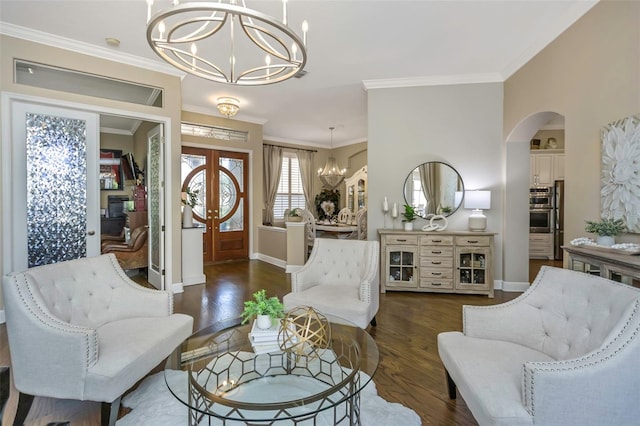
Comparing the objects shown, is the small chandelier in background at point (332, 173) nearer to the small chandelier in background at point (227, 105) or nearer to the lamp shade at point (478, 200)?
the small chandelier in background at point (227, 105)

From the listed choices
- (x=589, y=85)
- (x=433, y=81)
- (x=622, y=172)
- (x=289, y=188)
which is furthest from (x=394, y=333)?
(x=289, y=188)

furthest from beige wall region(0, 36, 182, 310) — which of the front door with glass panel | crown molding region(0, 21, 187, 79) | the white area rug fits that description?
the white area rug

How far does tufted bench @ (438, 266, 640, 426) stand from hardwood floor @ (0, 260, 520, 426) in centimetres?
22

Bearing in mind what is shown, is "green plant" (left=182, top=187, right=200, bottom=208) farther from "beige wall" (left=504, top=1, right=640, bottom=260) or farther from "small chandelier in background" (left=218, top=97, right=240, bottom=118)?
"beige wall" (left=504, top=1, right=640, bottom=260)

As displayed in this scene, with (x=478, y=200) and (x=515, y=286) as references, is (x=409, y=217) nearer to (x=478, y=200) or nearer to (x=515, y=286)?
(x=478, y=200)

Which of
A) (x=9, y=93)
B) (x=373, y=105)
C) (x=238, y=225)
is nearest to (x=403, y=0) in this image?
(x=373, y=105)

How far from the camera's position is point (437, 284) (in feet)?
14.3

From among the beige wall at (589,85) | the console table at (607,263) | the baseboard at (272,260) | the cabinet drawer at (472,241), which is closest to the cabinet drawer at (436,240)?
the cabinet drawer at (472,241)

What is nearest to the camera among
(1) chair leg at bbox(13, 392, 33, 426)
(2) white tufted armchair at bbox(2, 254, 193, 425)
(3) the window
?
(2) white tufted armchair at bbox(2, 254, 193, 425)

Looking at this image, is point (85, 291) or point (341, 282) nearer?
point (85, 291)

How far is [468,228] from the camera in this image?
181 inches

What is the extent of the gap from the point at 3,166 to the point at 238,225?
4139mm

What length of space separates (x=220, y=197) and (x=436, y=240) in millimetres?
4585

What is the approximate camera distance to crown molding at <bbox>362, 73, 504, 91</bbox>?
4.45 metres
